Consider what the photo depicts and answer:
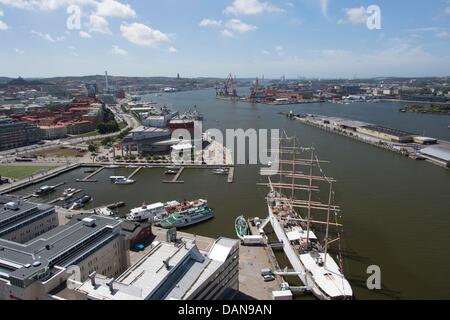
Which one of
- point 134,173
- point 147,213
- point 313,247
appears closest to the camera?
point 313,247

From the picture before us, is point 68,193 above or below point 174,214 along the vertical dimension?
below

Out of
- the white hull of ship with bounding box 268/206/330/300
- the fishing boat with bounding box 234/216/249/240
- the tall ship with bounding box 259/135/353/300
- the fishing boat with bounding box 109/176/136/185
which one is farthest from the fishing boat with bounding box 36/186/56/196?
the white hull of ship with bounding box 268/206/330/300

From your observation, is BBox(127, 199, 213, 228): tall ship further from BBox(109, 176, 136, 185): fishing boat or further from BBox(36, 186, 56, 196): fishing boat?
BBox(36, 186, 56, 196): fishing boat

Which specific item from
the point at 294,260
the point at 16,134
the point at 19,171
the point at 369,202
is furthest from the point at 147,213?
the point at 16,134

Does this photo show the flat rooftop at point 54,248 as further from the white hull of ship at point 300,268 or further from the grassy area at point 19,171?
the grassy area at point 19,171

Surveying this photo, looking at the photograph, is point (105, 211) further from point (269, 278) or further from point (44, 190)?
point (269, 278)
